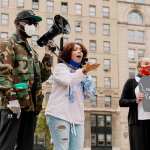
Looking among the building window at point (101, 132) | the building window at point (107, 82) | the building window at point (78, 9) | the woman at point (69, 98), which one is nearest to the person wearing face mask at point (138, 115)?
the woman at point (69, 98)

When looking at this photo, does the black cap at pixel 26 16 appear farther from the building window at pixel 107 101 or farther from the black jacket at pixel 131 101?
the building window at pixel 107 101

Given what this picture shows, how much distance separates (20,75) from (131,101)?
8.31ft

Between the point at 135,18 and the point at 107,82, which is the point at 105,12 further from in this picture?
the point at 107,82

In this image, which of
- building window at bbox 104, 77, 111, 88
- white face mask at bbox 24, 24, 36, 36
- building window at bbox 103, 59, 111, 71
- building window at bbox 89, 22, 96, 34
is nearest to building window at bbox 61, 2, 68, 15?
building window at bbox 89, 22, 96, 34

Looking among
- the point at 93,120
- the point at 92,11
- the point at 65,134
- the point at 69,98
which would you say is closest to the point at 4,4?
the point at 92,11

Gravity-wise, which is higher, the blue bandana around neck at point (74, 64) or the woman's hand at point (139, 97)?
the blue bandana around neck at point (74, 64)

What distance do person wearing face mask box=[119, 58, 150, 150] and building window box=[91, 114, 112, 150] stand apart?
56.2 m

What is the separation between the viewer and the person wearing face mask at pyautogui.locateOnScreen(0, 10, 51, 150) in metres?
6.38

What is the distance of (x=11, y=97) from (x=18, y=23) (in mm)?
1140

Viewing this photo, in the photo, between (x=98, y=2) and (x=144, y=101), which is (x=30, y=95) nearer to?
(x=144, y=101)

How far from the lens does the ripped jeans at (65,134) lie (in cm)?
712

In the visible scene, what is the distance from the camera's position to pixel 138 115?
8516mm

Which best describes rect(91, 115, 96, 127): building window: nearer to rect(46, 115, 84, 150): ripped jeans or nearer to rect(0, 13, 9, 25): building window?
rect(0, 13, 9, 25): building window

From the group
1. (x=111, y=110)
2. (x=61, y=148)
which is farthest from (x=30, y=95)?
(x=111, y=110)
